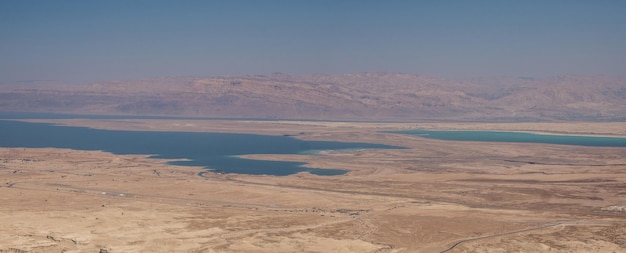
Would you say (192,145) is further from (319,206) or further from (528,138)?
(319,206)

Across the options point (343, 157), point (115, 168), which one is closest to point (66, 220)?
point (115, 168)

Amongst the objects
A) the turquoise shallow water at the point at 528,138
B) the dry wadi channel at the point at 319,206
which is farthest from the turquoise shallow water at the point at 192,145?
the turquoise shallow water at the point at 528,138

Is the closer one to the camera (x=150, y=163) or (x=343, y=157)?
(x=150, y=163)

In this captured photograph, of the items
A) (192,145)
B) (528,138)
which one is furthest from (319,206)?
(528,138)

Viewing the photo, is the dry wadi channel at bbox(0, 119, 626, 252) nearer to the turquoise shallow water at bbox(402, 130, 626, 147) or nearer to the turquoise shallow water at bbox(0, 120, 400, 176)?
the turquoise shallow water at bbox(0, 120, 400, 176)

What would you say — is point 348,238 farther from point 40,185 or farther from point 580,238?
point 40,185
